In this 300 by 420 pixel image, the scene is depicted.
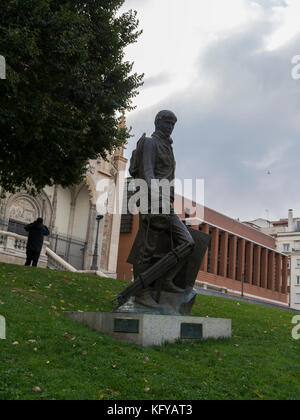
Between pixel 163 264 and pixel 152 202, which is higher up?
pixel 152 202

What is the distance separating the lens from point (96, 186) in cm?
3130

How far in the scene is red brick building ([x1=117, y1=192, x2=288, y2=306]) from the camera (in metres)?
41.8

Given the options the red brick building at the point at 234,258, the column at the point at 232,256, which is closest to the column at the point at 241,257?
the red brick building at the point at 234,258

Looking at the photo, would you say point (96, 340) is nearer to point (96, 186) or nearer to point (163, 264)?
point (163, 264)

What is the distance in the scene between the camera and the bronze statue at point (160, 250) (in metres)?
7.39

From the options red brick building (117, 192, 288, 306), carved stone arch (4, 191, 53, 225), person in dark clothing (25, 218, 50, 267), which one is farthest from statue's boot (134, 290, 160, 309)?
red brick building (117, 192, 288, 306)

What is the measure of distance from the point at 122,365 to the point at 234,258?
4953 cm

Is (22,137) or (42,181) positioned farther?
(42,181)

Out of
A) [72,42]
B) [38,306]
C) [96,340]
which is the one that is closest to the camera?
[96,340]

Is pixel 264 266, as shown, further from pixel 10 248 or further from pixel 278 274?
pixel 10 248

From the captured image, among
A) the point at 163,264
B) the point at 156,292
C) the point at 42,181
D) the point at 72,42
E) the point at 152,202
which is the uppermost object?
the point at 72,42

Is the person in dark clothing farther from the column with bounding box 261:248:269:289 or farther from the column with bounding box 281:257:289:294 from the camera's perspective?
the column with bounding box 281:257:289:294
